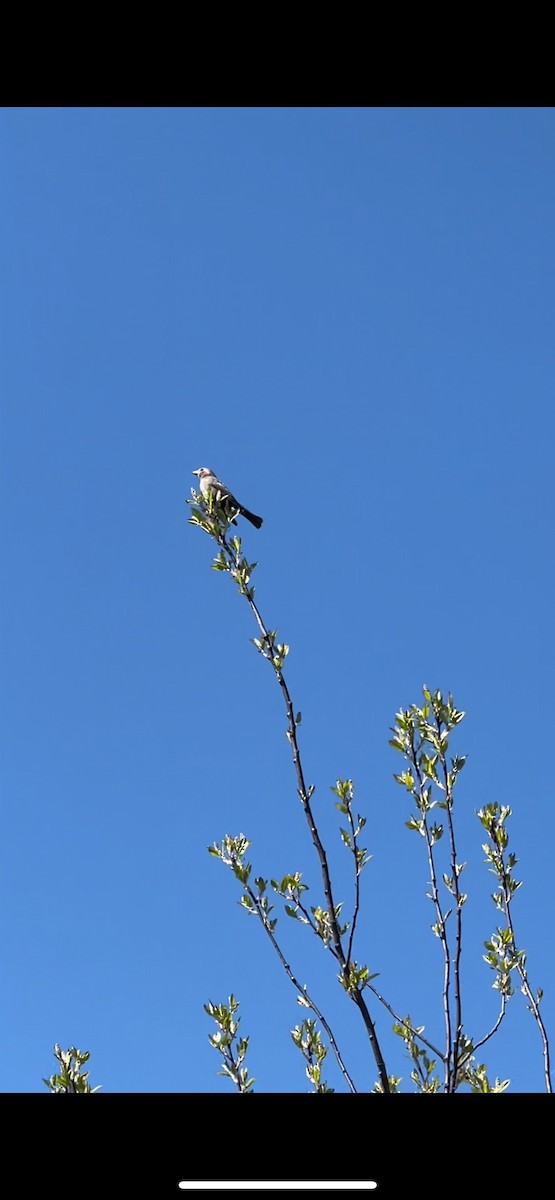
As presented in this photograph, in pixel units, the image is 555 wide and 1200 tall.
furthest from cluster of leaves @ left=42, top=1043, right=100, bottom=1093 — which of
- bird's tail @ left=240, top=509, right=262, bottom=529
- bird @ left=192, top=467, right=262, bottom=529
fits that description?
bird's tail @ left=240, top=509, right=262, bottom=529

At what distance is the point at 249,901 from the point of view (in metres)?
3.22

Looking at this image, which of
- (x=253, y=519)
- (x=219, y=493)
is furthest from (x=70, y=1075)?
(x=253, y=519)

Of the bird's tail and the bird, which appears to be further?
the bird's tail

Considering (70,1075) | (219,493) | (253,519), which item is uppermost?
(253,519)

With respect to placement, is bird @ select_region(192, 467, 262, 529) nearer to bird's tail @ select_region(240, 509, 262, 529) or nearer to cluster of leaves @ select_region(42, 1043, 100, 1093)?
bird's tail @ select_region(240, 509, 262, 529)

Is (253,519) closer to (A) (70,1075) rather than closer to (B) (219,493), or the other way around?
(B) (219,493)

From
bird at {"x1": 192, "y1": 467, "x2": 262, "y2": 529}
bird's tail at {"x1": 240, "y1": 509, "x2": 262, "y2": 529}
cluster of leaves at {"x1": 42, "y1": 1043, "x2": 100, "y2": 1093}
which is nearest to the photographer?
cluster of leaves at {"x1": 42, "y1": 1043, "x2": 100, "y2": 1093}

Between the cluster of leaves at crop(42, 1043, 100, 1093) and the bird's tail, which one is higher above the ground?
the bird's tail

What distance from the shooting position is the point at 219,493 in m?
4.43

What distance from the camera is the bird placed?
432 cm

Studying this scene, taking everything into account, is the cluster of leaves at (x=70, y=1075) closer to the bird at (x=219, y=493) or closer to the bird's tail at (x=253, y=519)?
the bird at (x=219, y=493)
